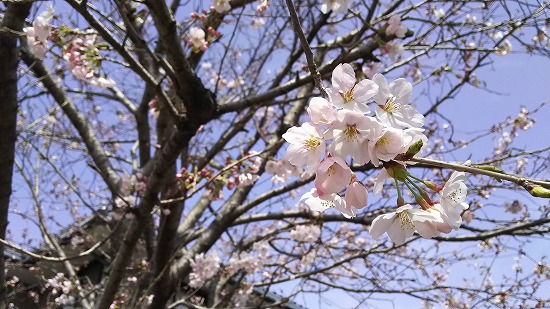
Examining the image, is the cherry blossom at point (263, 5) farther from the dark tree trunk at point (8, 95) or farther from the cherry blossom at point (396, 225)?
the cherry blossom at point (396, 225)

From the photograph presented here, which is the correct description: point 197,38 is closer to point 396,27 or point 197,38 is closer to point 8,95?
point 8,95

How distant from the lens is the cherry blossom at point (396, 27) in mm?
3205

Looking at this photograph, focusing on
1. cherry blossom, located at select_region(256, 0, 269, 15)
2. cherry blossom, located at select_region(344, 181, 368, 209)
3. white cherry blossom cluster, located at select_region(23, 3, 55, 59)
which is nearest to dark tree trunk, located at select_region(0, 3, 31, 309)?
white cherry blossom cluster, located at select_region(23, 3, 55, 59)

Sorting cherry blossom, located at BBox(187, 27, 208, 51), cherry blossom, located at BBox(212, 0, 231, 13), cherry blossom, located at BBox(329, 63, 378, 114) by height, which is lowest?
cherry blossom, located at BBox(329, 63, 378, 114)

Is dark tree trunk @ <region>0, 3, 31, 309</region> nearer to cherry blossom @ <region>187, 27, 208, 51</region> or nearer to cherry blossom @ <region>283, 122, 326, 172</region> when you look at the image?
cherry blossom @ <region>187, 27, 208, 51</region>

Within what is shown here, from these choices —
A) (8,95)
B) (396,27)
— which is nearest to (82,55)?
(8,95)

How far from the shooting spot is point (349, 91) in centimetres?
100

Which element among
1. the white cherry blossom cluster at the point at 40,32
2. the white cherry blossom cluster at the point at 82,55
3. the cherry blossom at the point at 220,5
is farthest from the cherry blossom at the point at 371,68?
the white cherry blossom cluster at the point at 40,32

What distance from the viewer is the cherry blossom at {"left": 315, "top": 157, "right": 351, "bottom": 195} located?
3.19ft

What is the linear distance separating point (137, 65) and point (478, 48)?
8.88 feet

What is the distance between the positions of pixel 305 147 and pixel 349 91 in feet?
0.53

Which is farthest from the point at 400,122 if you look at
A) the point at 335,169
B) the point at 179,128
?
the point at 179,128

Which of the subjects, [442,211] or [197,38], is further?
[197,38]

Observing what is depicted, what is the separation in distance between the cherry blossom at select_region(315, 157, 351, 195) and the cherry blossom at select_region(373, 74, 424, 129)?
144mm
